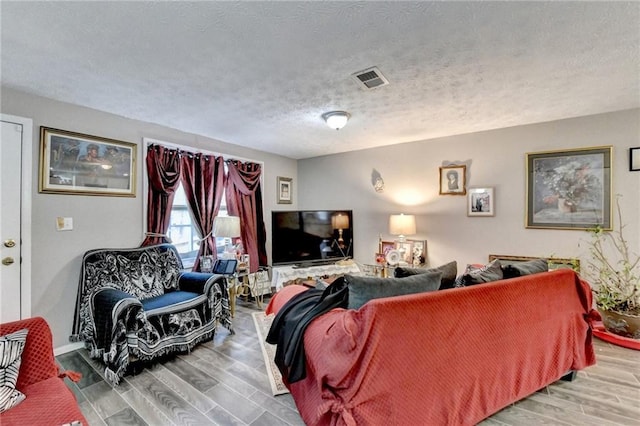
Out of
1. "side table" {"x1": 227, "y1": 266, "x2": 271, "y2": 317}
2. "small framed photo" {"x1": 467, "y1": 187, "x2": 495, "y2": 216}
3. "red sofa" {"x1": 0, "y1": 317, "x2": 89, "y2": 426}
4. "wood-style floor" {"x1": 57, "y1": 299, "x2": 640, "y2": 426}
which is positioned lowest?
"wood-style floor" {"x1": 57, "y1": 299, "x2": 640, "y2": 426}

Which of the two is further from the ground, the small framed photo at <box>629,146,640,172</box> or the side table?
the small framed photo at <box>629,146,640,172</box>

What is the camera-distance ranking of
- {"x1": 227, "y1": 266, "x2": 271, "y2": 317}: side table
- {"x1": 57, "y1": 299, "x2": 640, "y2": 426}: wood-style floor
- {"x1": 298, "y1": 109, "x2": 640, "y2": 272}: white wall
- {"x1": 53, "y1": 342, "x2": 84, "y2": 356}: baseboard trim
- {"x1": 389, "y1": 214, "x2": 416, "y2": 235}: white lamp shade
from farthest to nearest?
{"x1": 389, "y1": 214, "x2": 416, "y2": 235}: white lamp shade → {"x1": 227, "y1": 266, "x2": 271, "y2": 317}: side table → {"x1": 298, "y1": 109, "x2": 640, "y2": 272}: white wall → {"x1": 53, "y1": 342, "x2": 84, "y2": 356}: baseboard trim → {"x1": 57, "y1": 299, "x2": 640, "y2": 426}: wood-style floor

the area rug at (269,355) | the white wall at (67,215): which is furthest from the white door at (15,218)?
the area rug at (269,355)

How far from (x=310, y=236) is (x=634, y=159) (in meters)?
3.82

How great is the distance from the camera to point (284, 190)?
521 cm

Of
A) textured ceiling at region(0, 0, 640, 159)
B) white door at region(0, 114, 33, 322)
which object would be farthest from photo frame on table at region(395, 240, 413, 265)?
white door at region(0, 114, 33, 322)

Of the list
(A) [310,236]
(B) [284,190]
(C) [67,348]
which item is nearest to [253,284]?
(A) [310,236]

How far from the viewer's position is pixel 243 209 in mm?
4406

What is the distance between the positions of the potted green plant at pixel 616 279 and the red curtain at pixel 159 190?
4.79m

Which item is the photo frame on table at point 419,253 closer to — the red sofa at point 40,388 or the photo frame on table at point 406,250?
the photo frame on table at point 406,250

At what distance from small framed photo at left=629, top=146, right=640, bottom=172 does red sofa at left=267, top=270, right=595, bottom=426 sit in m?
1.96

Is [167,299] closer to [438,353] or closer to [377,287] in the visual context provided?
[377,287]

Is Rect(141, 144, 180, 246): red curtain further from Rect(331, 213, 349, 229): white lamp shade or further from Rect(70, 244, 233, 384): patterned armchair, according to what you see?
Rect(331, 213, 349, 229): white lamp shade

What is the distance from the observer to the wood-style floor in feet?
5.88
